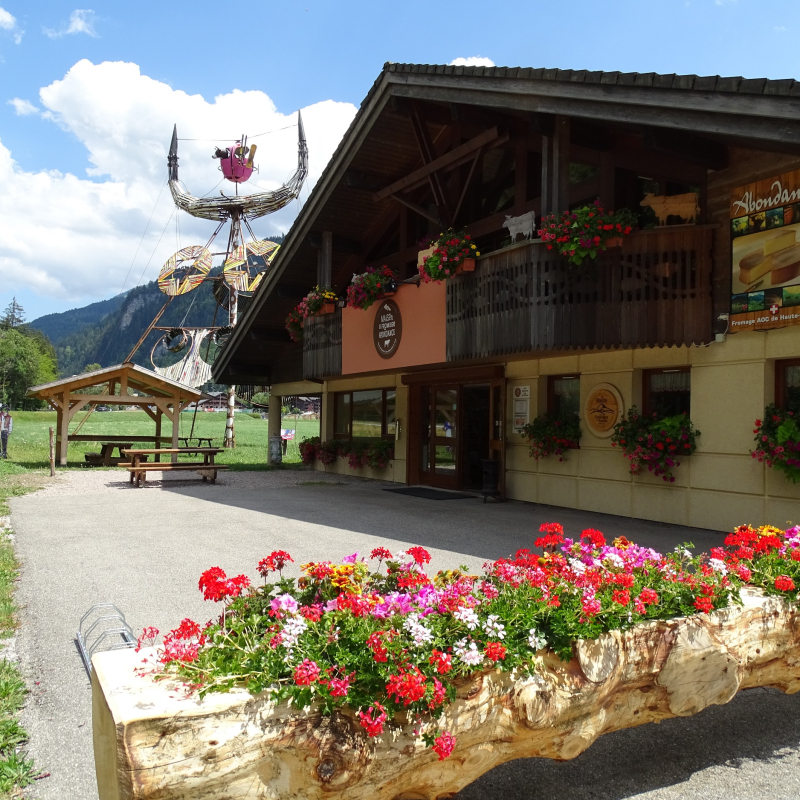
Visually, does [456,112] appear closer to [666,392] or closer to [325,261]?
[325,261]

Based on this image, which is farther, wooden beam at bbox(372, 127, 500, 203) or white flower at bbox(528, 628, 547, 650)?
wooden beam at bbox(372, 127, 500, 203)


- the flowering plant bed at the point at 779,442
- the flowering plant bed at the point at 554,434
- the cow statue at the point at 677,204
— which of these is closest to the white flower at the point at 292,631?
the flowering plant bed at the point at 779,442

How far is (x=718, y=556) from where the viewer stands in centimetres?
400

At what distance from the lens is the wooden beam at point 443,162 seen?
11.5m

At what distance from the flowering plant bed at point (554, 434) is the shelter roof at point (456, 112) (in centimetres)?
446

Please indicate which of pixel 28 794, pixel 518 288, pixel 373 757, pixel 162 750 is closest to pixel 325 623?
pixel 373 757

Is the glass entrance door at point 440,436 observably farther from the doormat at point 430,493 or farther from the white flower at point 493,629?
the white flower at point 493,629

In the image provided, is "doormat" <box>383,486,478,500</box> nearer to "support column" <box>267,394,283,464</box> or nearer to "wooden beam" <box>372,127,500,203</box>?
"wooden beam" <box>372,127,500,203</box>

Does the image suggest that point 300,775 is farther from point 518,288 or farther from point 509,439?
point 509,439

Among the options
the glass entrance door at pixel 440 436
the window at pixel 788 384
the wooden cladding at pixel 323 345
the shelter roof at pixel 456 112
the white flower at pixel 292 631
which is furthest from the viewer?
the wooden cladding at pixel 323 345

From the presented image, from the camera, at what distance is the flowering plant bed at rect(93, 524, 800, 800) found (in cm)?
227

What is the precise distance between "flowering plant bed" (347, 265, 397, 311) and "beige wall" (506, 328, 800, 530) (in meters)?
3.25

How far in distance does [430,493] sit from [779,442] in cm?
704

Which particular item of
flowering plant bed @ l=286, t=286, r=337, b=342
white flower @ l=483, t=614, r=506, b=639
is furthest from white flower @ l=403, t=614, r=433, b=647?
flowering plant bed @ l=286, t=286, r=337, b=342
